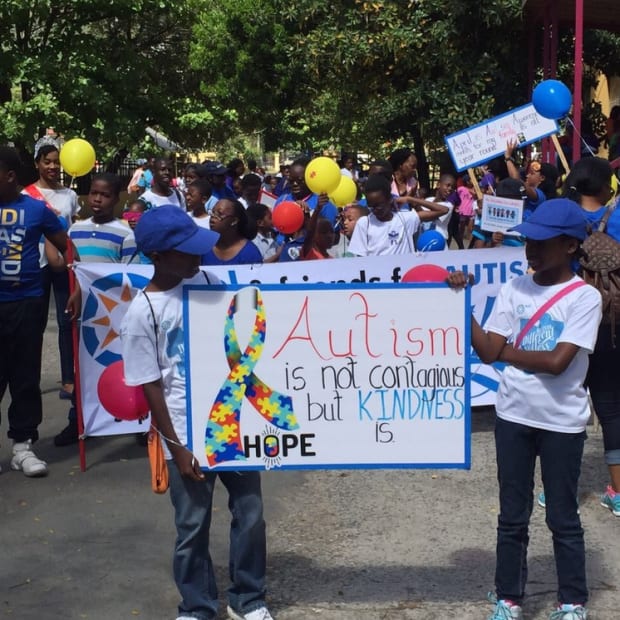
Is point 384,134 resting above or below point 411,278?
above

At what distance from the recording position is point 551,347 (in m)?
3.89

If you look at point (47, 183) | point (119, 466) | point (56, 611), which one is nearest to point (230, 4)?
point (47, 183)

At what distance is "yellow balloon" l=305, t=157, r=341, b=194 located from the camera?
8.41m

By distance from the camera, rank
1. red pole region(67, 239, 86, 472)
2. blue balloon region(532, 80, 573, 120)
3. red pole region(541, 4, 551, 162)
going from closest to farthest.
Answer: red pole region(67, 239, 86, 472) < blue balloon region(532, 80, 573, 120) < red pole region(541, 4, 551, 162)

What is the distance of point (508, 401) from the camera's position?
3988 mm

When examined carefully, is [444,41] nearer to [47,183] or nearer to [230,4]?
[47,183]

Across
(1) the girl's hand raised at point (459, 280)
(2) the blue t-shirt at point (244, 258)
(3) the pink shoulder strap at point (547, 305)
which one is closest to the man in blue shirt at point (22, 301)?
(2) the blue t-shirt at point (244, 258)

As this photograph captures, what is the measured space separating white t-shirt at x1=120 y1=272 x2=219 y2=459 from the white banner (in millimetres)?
2274

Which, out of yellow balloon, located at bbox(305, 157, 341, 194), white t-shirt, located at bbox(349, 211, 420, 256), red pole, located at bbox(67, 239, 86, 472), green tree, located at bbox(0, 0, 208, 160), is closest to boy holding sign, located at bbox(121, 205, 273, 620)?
red pole, located at bbox(67, 239, 86, 472)

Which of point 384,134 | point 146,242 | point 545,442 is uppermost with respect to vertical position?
point 384,134

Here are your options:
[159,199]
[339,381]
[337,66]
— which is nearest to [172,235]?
[339,381]

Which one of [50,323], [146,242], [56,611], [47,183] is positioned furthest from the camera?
[50,323]

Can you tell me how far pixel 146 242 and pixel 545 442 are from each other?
1.67 meters

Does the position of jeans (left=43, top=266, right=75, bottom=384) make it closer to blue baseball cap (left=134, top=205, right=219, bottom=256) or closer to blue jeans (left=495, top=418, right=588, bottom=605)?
blue baseball cap (left=134, top=205, right=219, bottom=256)
